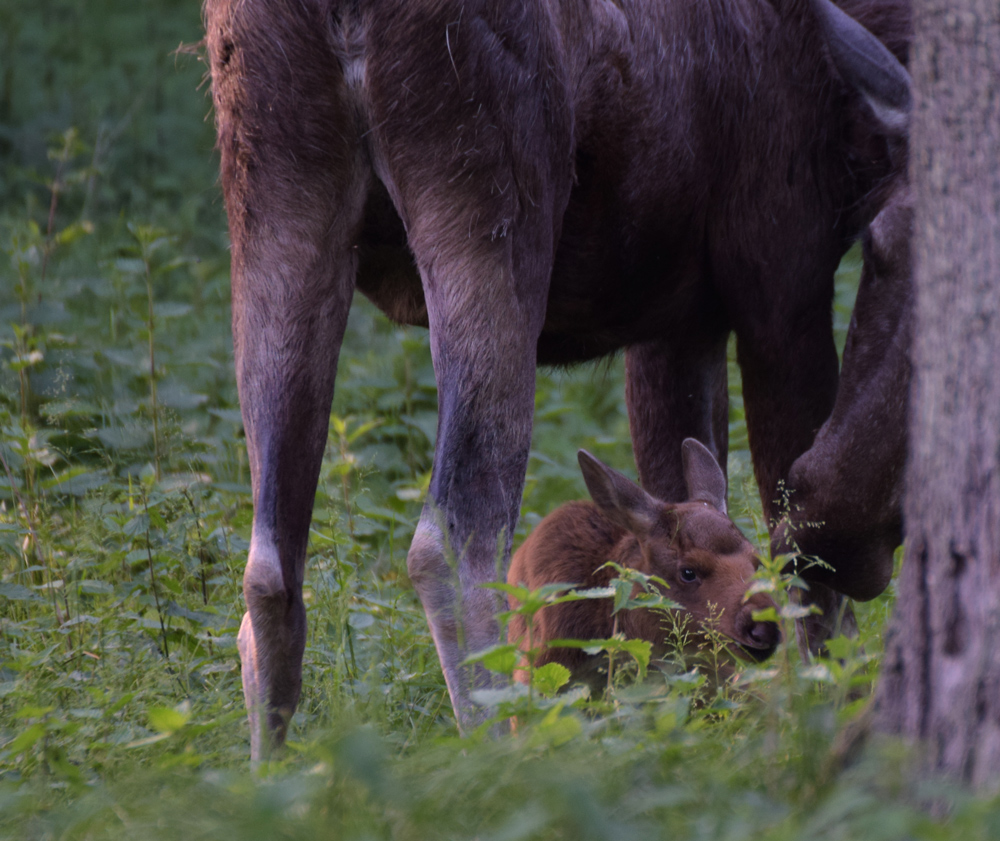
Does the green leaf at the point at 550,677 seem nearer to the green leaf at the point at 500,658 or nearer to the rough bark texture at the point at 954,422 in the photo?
the green leaf at the point at 500,658

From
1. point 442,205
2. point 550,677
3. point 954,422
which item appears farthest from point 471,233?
point 954,422

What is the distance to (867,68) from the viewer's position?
409cm

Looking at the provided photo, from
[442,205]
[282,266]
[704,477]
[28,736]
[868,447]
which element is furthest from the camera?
[704,477]

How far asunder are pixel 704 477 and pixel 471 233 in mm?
1635

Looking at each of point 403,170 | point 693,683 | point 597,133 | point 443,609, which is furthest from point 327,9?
point 693,683

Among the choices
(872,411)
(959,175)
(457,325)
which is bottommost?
(872,411)

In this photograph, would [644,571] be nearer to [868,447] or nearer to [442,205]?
[868,447]

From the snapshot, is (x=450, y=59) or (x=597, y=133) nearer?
(x=450, y=59)

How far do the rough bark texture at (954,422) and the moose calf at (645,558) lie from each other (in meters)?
1.43

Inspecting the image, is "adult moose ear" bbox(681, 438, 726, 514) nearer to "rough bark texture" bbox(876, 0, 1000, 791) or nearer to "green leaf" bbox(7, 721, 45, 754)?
"rough bark texture" bbox(876, 0, 1000, 791)

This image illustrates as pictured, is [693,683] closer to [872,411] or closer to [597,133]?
[872,411]

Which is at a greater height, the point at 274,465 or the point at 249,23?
the point at 249,23

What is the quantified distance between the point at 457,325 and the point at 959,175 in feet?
4.11

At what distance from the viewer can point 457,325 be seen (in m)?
3.04
